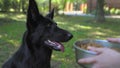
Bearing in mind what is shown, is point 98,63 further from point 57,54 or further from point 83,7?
point 83,7

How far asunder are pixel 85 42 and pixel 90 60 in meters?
1.25

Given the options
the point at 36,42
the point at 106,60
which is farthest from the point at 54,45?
the point at 106,60

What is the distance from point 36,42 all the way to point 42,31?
184 mm

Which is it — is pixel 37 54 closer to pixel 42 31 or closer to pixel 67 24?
pixel 42 31

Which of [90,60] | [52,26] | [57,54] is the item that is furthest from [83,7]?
[90,60]

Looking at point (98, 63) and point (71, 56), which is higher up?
point (98, 63)

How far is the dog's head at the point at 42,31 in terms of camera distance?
4121 mm

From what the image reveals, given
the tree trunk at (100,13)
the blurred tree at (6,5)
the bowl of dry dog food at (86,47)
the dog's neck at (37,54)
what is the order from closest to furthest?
1. the bowl of dry dog food at (86,47)
2. the dog's neck at (37,54)
3. the tree trunk at (100,13)
4. the blurred tree at (6,5)

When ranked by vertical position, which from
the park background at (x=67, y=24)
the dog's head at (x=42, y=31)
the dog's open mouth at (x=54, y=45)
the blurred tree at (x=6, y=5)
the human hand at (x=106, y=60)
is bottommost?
the park background at (x=67, y=24)

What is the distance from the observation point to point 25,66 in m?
4.15

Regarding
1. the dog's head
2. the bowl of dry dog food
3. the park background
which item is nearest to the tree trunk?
the park background

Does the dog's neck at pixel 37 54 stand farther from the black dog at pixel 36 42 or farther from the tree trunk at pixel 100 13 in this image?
the tree trunk at pixel 100 13

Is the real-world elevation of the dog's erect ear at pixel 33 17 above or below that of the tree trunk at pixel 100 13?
above

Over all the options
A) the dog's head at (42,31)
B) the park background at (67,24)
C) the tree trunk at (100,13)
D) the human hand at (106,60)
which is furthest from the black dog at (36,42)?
the tree trunk at (100,13)
